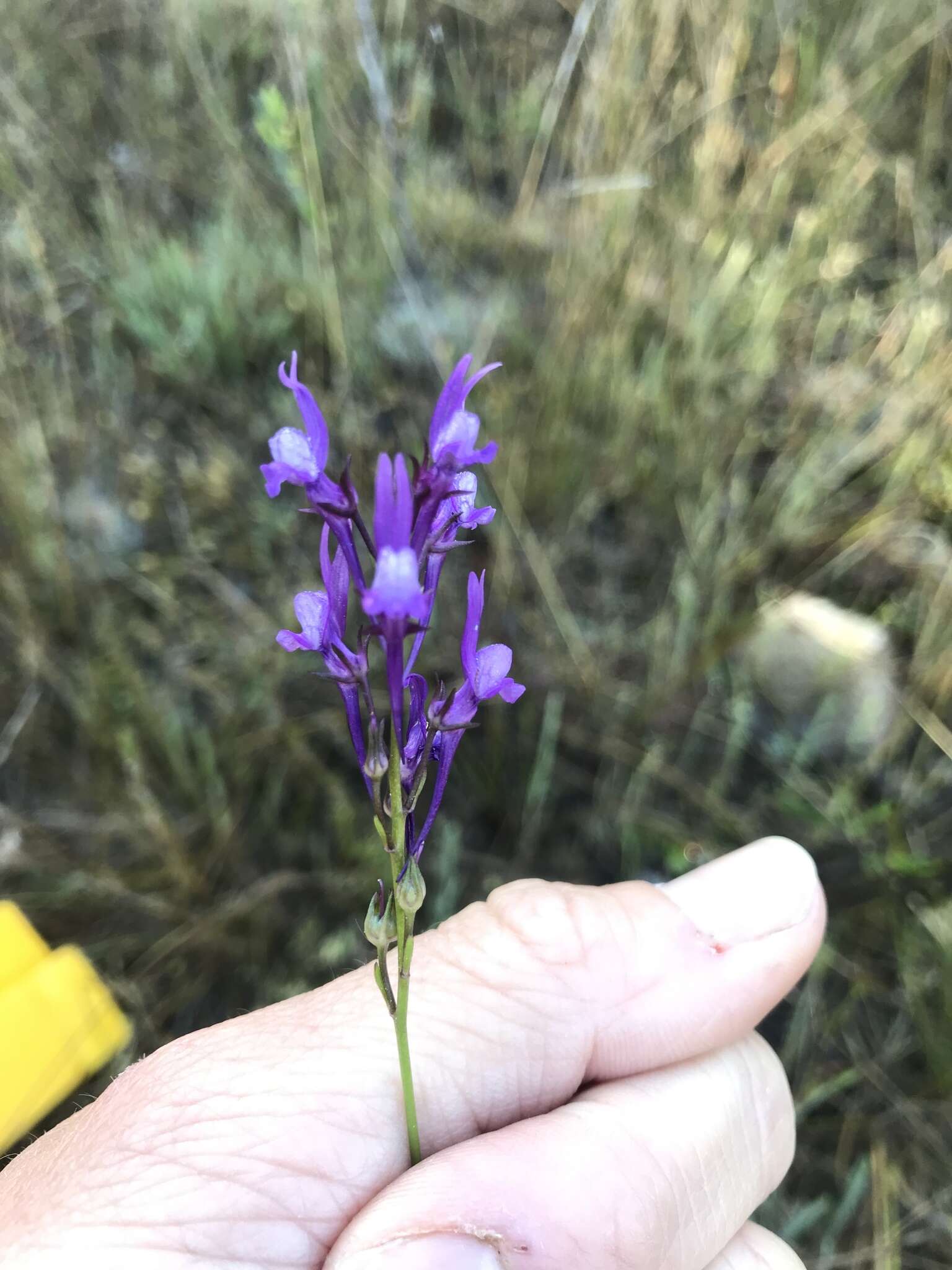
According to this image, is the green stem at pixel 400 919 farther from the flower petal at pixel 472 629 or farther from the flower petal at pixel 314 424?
the flower petal at pixel 314 424

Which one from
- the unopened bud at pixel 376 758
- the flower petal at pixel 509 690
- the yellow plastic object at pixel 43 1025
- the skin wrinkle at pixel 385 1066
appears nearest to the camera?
the unopened bud at pixel 376 758

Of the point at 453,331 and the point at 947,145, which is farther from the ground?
the point at 947,145

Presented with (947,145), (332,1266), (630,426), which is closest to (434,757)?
(332,1266)

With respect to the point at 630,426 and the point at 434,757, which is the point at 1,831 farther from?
the point at 630,426

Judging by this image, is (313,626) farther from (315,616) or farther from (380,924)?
(380,924)

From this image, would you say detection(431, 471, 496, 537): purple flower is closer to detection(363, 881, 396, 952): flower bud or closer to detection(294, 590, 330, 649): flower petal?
detection(294, 590, 330, 649): flower petal

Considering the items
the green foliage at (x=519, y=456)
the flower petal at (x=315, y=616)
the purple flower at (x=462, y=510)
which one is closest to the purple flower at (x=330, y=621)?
the flower petal at (x=315, y=616)

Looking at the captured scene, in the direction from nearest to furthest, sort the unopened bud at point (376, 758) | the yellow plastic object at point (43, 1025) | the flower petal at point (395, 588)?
the flower petal at point (395, 588), the unopened bud at point (376, 758), the yellow plastic object at point (43, 1025)
